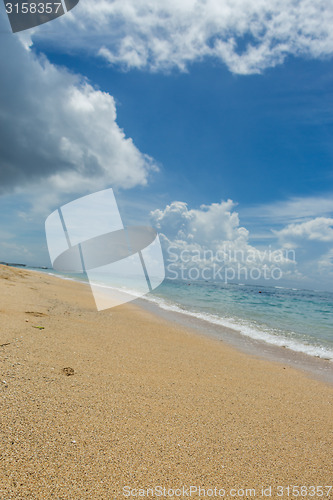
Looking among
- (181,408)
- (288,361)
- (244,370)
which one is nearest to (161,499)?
(181,408)

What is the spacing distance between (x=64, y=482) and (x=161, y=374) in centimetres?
262

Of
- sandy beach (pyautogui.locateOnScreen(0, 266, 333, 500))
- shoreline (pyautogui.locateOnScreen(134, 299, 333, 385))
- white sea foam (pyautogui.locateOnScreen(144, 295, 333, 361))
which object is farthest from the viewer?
white sea foam (pyautogui.locateOnScreen(144, 295, 333, 361))

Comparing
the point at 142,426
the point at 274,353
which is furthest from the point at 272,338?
the point at 142,426

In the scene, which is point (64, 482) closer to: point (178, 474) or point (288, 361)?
point (178, 474)

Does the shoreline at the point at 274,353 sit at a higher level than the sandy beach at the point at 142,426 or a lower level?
lower

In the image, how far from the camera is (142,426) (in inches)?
105

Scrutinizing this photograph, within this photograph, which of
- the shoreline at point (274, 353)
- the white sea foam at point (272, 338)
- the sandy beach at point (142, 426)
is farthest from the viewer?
the white sea foam at point (272, 338)

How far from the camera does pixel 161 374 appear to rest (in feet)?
14.2

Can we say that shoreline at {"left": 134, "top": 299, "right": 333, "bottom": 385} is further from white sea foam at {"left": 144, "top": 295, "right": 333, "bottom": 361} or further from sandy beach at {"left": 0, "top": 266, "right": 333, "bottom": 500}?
sandy beach at {"left": 0, "top": 266, "right": 333, "bottom": 500}

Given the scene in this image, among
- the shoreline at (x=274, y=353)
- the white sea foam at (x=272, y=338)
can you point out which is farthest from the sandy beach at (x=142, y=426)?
the white sea foam at (x=272, y=338)

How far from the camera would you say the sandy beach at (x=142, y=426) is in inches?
77.1

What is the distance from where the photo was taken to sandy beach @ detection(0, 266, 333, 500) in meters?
1.96

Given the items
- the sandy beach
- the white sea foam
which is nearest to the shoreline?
the white sea foam

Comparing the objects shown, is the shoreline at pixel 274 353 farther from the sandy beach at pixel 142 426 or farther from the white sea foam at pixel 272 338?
the sandy beach at pixel 142 426
